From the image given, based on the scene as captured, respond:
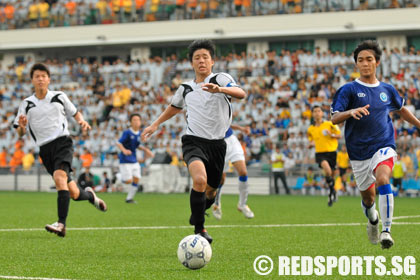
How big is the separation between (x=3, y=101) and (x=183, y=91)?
30068 mm

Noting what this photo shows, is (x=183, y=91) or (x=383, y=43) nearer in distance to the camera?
(x=183, y=91)

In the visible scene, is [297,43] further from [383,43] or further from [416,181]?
[416,181]

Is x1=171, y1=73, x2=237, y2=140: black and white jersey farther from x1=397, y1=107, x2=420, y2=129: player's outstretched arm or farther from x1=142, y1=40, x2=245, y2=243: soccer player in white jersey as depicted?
x1=397, y1=107, x2=420, y2=129: player's outstretched arm

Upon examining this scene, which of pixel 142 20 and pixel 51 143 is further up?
pixel 142 20

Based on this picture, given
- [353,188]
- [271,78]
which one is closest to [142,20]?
[271,78]

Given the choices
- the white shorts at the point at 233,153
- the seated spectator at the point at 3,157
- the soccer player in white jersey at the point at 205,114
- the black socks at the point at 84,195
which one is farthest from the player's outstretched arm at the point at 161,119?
the seated spectator at the point at 3,157

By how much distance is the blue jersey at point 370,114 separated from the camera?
925cm

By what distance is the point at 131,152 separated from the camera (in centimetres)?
2061

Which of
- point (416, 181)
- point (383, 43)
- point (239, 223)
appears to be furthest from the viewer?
point (383, 43)

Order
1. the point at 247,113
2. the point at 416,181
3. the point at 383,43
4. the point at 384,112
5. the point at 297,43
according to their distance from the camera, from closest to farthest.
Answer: the point at 384,112 < the point at 416,181 < the point at 247,113 < the point at 383,43 < the point at 297,43

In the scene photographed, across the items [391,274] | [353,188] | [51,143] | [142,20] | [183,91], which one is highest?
[142,20]

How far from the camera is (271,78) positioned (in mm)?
32219

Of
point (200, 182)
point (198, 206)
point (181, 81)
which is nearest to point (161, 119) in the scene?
point (200, 182)

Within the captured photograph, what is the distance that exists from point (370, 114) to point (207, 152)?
79.4 inches
